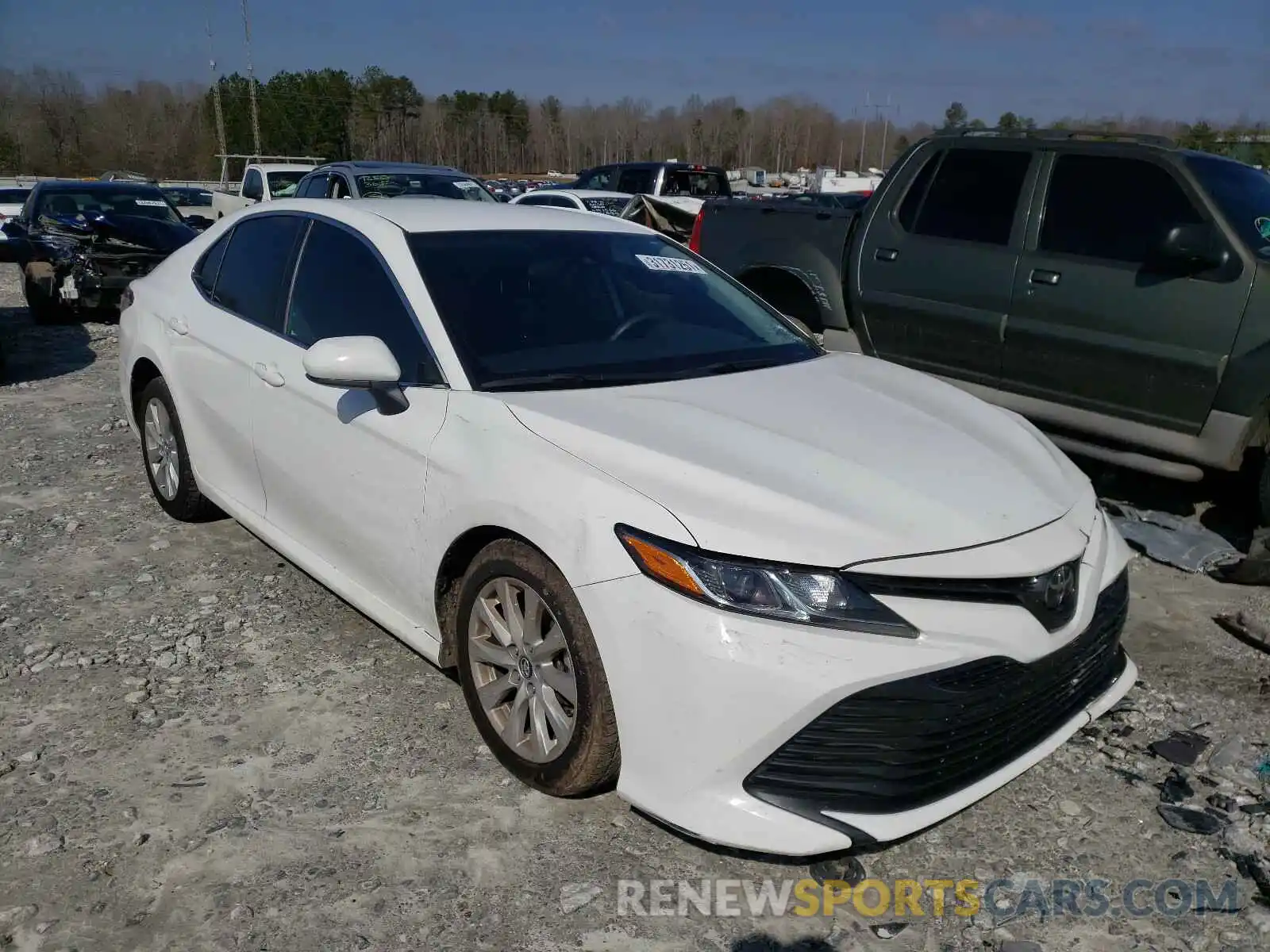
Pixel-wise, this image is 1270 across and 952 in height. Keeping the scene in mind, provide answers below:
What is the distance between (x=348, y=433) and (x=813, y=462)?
1581 mm

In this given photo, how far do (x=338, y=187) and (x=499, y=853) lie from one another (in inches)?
454

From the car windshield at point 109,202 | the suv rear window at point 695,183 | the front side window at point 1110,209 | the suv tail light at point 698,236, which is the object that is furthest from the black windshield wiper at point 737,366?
the suv rear window at point 695,183

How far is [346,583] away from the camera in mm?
3648

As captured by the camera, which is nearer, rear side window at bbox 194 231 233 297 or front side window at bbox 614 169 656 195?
rear side window at bbox 194 231 233 297

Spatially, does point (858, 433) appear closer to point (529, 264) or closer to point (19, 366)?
point (529, 264)

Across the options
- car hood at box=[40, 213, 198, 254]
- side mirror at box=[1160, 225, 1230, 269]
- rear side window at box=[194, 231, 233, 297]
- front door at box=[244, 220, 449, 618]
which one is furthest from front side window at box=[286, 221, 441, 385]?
car hood at box=[40, 213, 198, 254]

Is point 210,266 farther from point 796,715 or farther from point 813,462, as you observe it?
point 796,715

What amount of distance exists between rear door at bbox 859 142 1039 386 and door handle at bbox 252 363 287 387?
370 cm

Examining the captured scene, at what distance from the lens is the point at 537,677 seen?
289 centimetres

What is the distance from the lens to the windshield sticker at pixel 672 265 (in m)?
4.05

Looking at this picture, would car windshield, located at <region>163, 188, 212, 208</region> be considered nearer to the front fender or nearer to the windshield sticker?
the windshield sticker

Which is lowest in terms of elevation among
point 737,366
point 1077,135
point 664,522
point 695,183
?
point 695,183

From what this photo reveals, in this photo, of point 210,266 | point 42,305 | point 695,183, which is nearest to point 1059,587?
point 210,266

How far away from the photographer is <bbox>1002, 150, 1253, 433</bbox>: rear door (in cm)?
495
